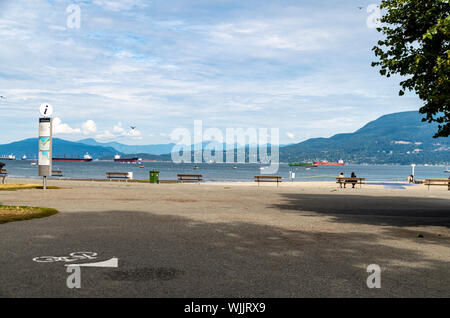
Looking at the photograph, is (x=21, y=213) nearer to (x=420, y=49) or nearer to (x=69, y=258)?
(x=69, y=258)

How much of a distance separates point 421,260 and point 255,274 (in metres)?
3.49

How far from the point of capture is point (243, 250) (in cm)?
909

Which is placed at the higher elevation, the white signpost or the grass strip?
the white signpost

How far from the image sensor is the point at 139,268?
7.35m

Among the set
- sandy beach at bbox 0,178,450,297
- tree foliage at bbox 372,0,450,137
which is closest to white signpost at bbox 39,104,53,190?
sandy beach at bbox 0,178,450,297

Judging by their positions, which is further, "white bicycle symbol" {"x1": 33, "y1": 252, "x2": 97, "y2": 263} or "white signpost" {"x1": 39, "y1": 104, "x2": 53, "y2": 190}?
"white signpost" {"x1": 39, "y1": 104, "x2": 53, "y2": 190}

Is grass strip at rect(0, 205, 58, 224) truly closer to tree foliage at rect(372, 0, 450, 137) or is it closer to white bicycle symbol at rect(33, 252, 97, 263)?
white bicycle symbol at rect(33, 252, 97, 263)

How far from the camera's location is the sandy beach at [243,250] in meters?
6.29

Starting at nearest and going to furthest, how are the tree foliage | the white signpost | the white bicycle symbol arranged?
the white bicycle symbol
the tree foliage
the white signpost

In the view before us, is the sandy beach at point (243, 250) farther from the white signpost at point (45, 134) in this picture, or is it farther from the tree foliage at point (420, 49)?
the white signpost at point (45, 134)

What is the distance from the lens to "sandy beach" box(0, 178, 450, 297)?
20.6ft
